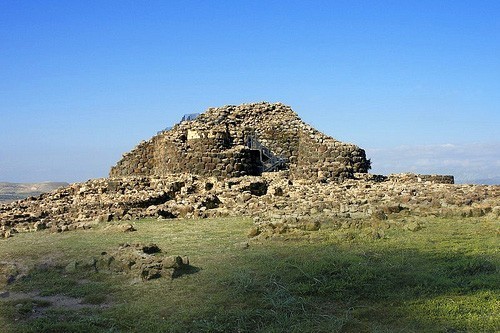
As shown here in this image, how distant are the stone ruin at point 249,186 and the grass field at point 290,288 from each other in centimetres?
199

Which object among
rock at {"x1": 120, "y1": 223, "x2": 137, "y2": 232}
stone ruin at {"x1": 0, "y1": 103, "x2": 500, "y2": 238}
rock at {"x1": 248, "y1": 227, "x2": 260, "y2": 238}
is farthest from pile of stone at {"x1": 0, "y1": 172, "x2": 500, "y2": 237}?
rock at {"x1": 120, "y1": 223, "x2": 137, "y2": 232}

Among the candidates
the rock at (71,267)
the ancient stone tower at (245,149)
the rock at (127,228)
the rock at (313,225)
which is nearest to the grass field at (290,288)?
the rock at (71,267)

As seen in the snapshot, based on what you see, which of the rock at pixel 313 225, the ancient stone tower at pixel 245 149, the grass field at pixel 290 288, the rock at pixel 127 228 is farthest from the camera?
the ancient stone tower at pixel 245 149

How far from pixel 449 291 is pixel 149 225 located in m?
8.98

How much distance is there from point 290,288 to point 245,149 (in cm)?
1590

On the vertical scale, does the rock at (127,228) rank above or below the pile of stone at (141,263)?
above

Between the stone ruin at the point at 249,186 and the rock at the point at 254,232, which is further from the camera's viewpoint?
the stone ruin at the point at 249,186

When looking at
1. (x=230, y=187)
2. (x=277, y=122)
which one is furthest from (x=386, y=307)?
(x=277, y=122)

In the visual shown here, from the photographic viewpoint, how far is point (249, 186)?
1975 cm

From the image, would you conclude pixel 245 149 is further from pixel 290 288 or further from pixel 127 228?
pixel 290 288

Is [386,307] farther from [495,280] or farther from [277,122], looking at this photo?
[277,122]

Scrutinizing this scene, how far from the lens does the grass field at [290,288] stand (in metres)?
6.66

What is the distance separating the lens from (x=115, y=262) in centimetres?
957

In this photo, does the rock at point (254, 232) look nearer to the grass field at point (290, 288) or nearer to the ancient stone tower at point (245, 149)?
the grass field at point (290, 288)
